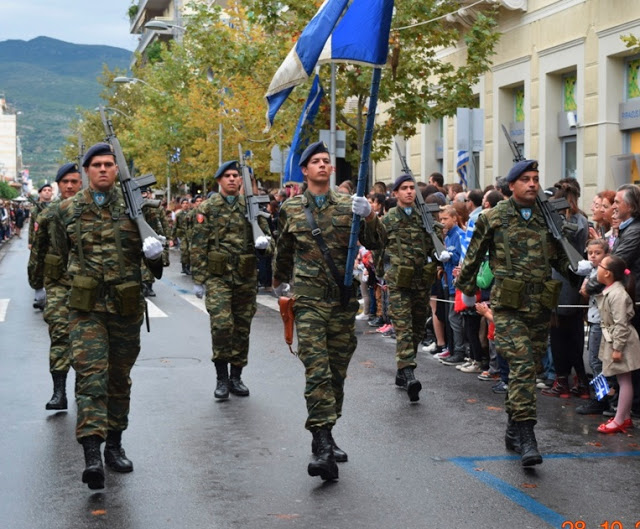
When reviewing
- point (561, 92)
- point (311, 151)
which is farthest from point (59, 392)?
point (561, 92)

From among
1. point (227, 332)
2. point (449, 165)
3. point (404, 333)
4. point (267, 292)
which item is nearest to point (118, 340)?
point (227, 332)

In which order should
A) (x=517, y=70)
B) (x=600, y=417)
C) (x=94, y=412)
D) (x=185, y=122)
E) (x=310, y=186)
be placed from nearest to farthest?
(x=94, y=412) → (x=310, y=186) → (x=600, y=417) → (x=517, y=70) → (x=185, y=122)

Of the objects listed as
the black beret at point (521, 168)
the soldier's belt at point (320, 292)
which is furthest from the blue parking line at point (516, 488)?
the black beret at point (521, 168)

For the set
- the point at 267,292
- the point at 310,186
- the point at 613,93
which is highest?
the point at 613,93

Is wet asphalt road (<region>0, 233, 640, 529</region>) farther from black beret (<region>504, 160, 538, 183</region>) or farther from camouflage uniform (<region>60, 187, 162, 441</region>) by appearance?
black beret (<region>504, 160, 538, 183</region>)

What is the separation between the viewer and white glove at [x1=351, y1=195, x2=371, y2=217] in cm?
699

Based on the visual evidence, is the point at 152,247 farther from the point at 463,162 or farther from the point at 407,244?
the point at 463,162

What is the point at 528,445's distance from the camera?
7.25 metres

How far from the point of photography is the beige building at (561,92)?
18641mm

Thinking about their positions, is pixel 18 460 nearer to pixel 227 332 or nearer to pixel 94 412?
pixel 94 412

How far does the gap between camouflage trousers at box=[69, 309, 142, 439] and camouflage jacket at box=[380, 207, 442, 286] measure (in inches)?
135

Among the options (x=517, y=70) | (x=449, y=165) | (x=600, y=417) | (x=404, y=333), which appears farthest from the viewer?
(x=449, y=165)

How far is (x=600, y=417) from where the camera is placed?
9008 mm

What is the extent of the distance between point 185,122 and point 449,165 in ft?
73.9
